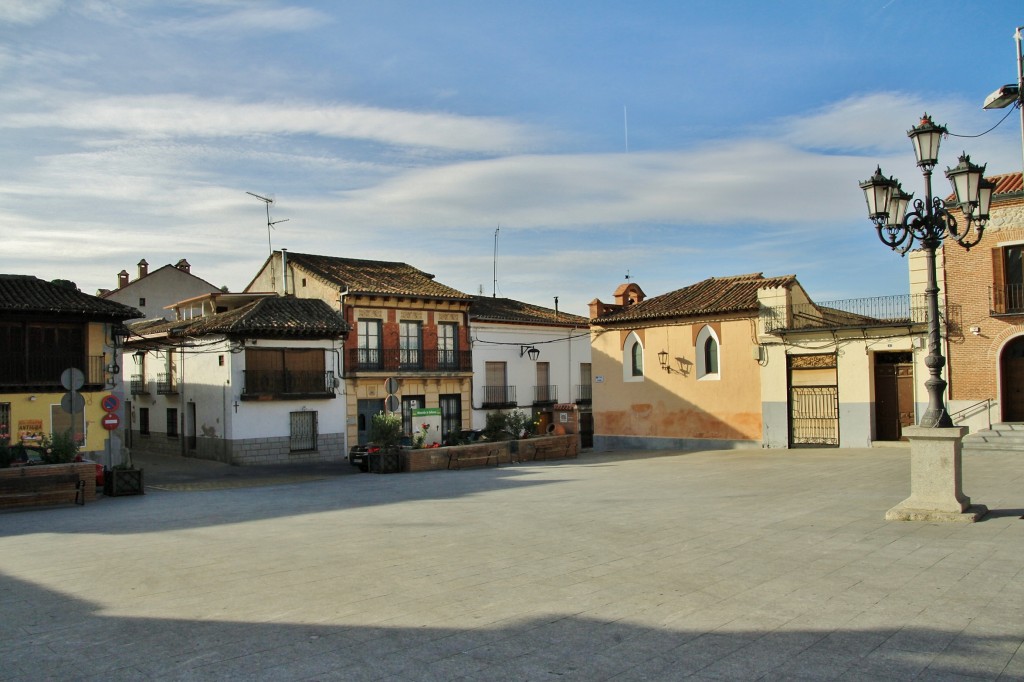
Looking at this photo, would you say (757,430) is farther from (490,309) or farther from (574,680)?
(574,680)

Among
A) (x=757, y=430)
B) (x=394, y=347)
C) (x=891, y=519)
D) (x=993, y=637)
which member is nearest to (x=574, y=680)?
(x=993, y=637)

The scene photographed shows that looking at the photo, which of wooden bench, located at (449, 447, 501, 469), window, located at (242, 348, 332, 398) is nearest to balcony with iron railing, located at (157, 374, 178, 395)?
window, located at (242, 348, 332, 398)

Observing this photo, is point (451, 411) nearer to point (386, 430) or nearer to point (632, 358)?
point (632, 358)

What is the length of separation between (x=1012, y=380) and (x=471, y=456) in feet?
49.0

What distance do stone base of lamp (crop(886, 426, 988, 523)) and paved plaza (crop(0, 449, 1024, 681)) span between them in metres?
0.30

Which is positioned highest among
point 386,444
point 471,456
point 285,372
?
point 285,372

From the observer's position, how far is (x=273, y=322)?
29.3 meters

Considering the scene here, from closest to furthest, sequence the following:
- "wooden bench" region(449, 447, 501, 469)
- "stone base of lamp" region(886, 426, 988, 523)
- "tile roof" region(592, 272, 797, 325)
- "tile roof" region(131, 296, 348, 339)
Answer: "stone base of lamp" region(886, 426, 988, 523) → "wooden bench" region(449, 447, 501, 469) → "tile roof" region(592, 272, 797, 325) → "tile roof" region(131, 296, 348, 339)

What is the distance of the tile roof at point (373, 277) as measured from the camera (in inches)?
1292

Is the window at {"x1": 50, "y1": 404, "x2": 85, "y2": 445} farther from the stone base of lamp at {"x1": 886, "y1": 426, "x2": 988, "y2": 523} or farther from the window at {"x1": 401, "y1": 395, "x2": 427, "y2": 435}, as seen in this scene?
the stone base of lamp at {"x1": 886, "y1": 426, "x2": 988, "y2": 523}

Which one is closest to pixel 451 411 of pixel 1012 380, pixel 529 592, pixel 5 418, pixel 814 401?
pixel 814 401

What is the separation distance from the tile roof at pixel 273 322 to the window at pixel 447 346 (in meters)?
5.04

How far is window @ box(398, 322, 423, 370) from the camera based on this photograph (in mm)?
33656

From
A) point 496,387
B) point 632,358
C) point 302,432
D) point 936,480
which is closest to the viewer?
point 936,480
